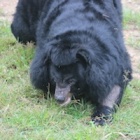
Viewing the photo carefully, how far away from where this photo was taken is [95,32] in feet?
14.8

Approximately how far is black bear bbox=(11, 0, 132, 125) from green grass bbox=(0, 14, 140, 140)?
130 mm

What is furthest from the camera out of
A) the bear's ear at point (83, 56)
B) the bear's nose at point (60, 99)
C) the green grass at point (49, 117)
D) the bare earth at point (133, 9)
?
the bare earth at point (133, 9)

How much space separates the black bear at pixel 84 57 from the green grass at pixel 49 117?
0.13 meters

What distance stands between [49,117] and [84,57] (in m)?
0.69

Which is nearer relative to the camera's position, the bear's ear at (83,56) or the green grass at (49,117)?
the green grass at (49,117)

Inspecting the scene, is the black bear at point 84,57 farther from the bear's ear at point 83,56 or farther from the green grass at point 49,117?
the green grass at point 49,117

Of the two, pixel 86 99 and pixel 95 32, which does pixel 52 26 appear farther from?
pixel 86 99

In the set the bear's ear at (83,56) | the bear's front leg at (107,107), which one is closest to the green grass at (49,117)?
the bear's front leg at (107,107)

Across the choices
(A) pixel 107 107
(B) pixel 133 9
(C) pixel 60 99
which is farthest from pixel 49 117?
(B) pixel 133 9

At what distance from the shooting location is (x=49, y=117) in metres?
4.40

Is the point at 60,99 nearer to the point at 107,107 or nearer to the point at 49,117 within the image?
the point at 49,117

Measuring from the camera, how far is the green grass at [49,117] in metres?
4.07

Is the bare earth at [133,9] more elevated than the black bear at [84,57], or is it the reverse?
the black bear at [84,57]

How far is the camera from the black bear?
14.1 feet
